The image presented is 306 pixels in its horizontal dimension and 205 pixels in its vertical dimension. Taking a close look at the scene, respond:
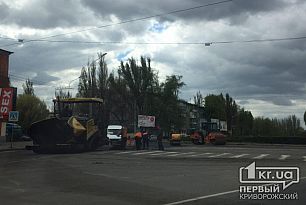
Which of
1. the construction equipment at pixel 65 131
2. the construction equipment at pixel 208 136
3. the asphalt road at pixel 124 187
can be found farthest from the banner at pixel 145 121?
the asphalt road at pixel 124 187

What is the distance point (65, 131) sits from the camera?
29719 millimetres

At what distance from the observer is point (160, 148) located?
35219 mm

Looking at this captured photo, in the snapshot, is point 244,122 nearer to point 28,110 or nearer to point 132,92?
point 132,92

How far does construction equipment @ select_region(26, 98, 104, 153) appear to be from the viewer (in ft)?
97.5

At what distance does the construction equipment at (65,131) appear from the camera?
2972 centimetres

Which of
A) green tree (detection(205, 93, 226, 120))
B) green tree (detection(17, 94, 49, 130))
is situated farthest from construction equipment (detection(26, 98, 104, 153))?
green tree (detection(205, 93, 226, 120))

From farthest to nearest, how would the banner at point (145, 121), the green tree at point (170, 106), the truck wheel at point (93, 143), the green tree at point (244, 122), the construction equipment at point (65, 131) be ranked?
the green tree at point (244, 122)
the green tree at point (170, 106)
the banner at point (145, 121)
the truck wheel at point (93, 143)
the construction equipment at point (65, 131)

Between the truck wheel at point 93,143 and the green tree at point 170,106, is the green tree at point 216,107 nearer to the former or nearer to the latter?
the green tree at point 170,106

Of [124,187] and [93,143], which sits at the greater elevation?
[93,143]

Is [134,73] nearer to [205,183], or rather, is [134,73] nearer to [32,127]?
[32,127]

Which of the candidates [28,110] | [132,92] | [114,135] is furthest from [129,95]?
[114,135]

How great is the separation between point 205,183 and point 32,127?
19.2 meters

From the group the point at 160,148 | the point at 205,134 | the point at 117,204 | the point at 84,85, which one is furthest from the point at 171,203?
the point at 84,85

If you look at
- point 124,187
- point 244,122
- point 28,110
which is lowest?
point 124,187
